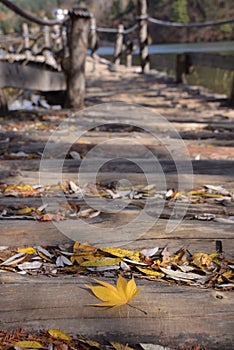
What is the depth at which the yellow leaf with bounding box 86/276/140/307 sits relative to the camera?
113cm

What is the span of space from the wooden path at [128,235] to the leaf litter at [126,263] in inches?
1.8

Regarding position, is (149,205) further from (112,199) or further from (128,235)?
(128,235)

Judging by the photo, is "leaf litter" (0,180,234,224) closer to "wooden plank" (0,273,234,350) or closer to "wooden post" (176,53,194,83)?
"wooden plank" (0,273,234,350)

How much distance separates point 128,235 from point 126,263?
0.62 ft

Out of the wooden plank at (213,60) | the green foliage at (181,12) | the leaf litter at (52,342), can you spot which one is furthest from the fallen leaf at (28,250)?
the green foliage at (181,12)

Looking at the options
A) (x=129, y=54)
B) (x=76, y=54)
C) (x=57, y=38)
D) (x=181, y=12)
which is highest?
(x=76, y=54)

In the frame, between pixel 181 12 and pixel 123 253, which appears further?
pixel 181 12

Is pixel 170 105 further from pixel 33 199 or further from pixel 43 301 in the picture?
pixel 43 301

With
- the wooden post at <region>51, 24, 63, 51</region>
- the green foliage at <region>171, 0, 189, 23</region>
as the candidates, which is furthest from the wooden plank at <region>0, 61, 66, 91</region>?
the green foliage at <region>171, 0, 189, 23</region>

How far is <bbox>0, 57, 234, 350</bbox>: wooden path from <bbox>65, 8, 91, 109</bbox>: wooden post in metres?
1.26

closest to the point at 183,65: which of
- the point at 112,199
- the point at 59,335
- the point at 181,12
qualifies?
the point at 112,199

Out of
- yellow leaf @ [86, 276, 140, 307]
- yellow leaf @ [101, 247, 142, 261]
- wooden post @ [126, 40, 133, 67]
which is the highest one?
yellow leaf @ [86, 276, 140, 307]

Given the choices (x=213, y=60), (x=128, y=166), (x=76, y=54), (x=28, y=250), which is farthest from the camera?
(x=213, y=60)

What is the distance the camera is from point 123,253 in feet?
4.67
